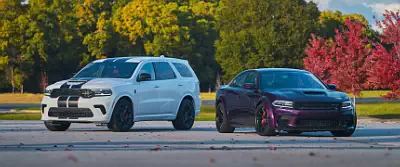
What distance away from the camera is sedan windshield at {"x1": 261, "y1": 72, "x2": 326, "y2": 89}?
19219 mm

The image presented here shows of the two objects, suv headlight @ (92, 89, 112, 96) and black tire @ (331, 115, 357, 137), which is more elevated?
suv headlight @ (92, 89, 112, 96)

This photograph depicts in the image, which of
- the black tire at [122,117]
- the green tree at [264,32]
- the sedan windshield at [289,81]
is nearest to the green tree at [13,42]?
the green tree at [264,32]

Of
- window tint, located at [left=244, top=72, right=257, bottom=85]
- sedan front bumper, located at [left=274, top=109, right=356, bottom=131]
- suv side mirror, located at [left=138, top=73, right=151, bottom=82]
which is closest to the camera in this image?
sedan front bumper, located at [left=274, top=109, right=356, bottom=131]

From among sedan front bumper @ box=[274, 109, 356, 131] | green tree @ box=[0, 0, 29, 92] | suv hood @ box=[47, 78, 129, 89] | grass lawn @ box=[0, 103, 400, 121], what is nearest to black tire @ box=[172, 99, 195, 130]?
suv hood @ box=[47, 78, 129, 89]

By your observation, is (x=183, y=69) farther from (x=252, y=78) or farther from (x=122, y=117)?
(x=252, y=78)

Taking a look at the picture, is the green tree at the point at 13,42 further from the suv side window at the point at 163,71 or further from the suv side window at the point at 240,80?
the suv side window at the point at 240,80

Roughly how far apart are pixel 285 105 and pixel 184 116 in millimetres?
4724

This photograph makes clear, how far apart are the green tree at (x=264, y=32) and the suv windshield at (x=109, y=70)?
2074 inches

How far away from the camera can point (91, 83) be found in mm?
20047

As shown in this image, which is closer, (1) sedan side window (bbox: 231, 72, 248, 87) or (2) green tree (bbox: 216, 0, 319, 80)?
(1) sedan side window (bbox: 231, 72, 248, 87)

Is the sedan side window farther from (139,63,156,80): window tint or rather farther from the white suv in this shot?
(139,63,156,80): window tint

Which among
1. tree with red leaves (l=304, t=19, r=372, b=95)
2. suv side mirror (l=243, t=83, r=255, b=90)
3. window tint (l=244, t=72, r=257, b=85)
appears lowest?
tree with red leaves (l=304, t=19, r=372, b=95)

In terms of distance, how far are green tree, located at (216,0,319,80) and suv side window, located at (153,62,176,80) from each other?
5163cm

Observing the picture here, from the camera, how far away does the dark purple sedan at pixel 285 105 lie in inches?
707
